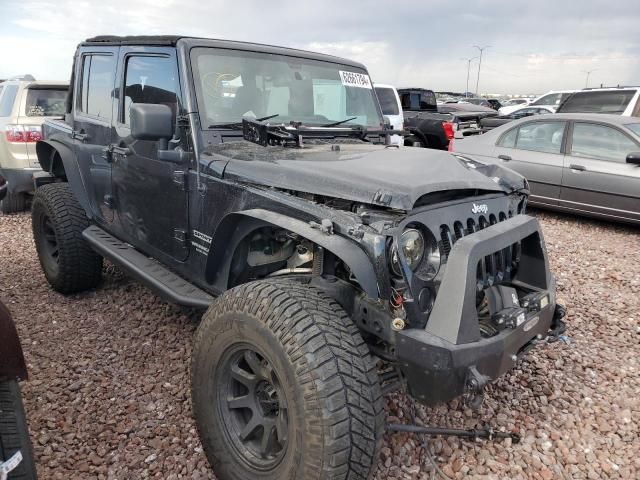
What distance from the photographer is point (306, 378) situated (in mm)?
1884

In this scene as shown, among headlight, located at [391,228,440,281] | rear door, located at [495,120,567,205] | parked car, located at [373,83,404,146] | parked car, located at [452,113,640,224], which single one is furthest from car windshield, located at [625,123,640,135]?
headlight, located at [391,228,440,281]

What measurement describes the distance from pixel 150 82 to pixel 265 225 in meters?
1.50

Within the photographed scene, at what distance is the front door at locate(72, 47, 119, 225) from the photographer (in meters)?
3.78

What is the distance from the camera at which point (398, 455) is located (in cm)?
252

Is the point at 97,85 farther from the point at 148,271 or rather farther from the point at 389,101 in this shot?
the point at 389,101

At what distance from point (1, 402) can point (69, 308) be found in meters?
2.66

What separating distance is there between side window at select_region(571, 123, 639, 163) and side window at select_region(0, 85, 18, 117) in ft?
24.9

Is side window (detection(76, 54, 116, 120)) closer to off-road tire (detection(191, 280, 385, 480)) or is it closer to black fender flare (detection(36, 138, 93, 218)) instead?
black fender flare (detection(36, 138, 93, 218))

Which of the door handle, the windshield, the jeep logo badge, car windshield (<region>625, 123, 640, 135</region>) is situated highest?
the windshield

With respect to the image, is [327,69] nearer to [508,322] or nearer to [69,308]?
[508,322]

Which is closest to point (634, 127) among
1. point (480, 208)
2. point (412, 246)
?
point (480, 208)

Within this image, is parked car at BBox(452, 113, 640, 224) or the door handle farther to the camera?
parked car at BBox(452, 113, 640, 224)

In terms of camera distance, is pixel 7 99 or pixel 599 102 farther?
pixel 599 102

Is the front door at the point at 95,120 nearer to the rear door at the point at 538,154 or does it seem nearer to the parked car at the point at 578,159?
the parked car at the point at 578,159
